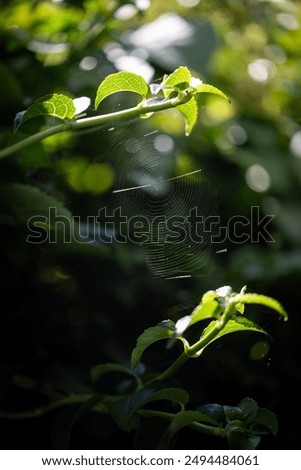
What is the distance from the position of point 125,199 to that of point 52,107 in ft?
1.00

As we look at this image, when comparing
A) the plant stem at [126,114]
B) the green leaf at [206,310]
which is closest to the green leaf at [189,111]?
the plant stem at [126,114]

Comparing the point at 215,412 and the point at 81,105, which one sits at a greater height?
the point at 81,105

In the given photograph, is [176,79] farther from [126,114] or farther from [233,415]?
[233,415]

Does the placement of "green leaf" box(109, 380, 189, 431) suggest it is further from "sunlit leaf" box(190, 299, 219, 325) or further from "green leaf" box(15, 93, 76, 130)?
"green leaf" box(15, 93, 76, 130)

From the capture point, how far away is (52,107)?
1.68 ft

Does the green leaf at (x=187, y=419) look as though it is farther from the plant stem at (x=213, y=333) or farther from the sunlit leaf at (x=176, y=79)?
the sunlit leaf at (x=176, y=79)

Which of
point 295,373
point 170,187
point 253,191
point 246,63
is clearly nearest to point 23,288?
point 170,187

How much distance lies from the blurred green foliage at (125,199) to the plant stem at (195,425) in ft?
0.21

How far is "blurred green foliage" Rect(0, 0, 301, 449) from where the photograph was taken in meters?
0.68

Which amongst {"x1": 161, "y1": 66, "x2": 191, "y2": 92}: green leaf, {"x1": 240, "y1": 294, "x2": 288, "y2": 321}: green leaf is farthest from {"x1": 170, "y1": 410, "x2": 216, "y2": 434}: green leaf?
{"x1": 161, "y1": 66, "x2": 191, "y2": 92}: green leaf

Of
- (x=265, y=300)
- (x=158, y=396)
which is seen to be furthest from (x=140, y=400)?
(x=265, y=300)

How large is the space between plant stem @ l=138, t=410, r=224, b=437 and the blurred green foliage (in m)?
0.06

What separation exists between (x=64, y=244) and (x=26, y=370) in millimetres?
127
